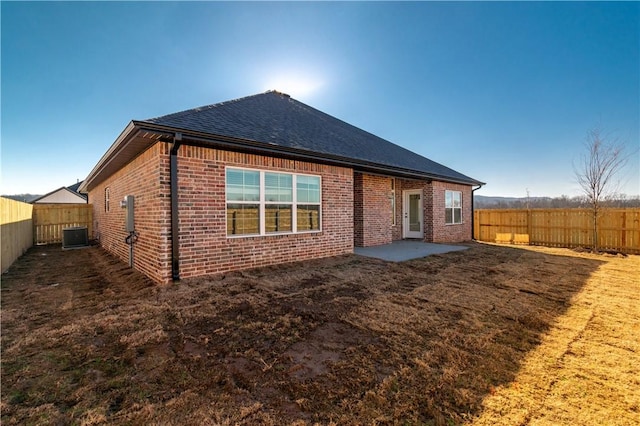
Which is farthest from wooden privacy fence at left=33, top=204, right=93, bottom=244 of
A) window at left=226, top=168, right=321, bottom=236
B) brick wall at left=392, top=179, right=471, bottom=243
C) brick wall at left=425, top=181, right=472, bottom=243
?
brick wall at left=425, top=181, right=472, bottom=243

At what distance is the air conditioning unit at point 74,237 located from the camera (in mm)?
11516

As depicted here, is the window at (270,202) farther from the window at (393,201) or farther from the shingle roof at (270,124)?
the window at (393,201)

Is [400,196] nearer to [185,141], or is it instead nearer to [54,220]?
[185,141]

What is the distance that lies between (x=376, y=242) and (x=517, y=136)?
11257 millimetres

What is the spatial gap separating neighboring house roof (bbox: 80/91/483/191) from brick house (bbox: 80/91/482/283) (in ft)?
0.11

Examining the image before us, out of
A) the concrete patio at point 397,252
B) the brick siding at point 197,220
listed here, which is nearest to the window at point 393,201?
the concrete patio at point 397,252

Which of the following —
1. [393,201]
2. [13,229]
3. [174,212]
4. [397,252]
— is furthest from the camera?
[393,201]

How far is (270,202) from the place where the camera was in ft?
22.4

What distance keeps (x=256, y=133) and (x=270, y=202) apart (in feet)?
5.78

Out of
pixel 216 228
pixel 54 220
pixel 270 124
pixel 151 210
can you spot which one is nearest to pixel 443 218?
pixel 270 124

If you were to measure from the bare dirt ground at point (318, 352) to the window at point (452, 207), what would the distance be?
318 inches

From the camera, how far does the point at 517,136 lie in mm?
14961

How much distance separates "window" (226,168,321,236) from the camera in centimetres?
629

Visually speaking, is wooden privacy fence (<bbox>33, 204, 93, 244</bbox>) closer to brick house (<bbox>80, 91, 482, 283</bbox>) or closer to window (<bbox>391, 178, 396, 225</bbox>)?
brick house (<bbox>80, 91, 482, 283</bbox>)
